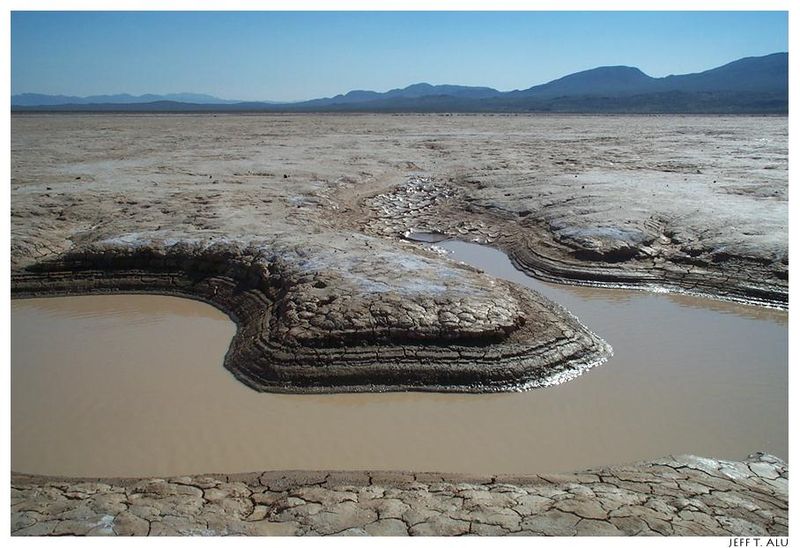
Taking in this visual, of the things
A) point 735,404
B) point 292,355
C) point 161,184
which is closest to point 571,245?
point 735,404

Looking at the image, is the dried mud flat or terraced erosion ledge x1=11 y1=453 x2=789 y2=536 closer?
terraced erosion ledge x1=11 y1=453 x2=789 y2=536

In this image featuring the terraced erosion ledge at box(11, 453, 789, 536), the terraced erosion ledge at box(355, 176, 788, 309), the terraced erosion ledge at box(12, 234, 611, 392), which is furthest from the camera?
the terraced erosion ledge at box(355, 176, 788, 309)

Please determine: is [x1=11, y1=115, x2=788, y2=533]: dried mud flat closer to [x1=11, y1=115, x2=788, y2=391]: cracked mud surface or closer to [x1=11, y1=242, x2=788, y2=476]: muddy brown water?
[x1=11, y1=115, x2=788, y2=391]: cracked mud surface

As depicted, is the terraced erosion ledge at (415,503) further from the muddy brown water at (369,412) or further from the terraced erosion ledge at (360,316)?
the terraced erosion ledge at (360,316)

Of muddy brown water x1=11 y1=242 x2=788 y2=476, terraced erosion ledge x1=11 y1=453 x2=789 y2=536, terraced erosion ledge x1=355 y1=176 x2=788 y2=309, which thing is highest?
terraced erosion ledge x1=355 y1=176 x2=788 y2=309

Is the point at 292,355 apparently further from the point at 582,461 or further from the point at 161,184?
the point at 161,184

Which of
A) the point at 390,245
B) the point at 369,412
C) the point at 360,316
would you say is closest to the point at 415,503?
the point at 369,412

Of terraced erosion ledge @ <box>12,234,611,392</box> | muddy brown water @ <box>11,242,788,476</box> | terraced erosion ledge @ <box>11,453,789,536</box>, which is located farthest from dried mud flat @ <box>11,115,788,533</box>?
terraced erosion ledge @ <box>11,453,789,536</box>

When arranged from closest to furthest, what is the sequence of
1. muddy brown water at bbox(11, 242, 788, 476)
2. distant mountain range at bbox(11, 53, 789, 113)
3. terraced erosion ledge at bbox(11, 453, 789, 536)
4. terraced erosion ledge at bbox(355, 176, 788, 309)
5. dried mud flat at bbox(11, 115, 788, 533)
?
terraced erosion ledge at bbox(11, 453, 789, 536), muddy brown water at bbox(11, 242, 788, 476), dried mud flat at bbox(11, 115, 788, 533), terraced erosion ledge at bbox(355, 176, 788, 309), distant mountain range at bbox(11, 53, 789, 113)
